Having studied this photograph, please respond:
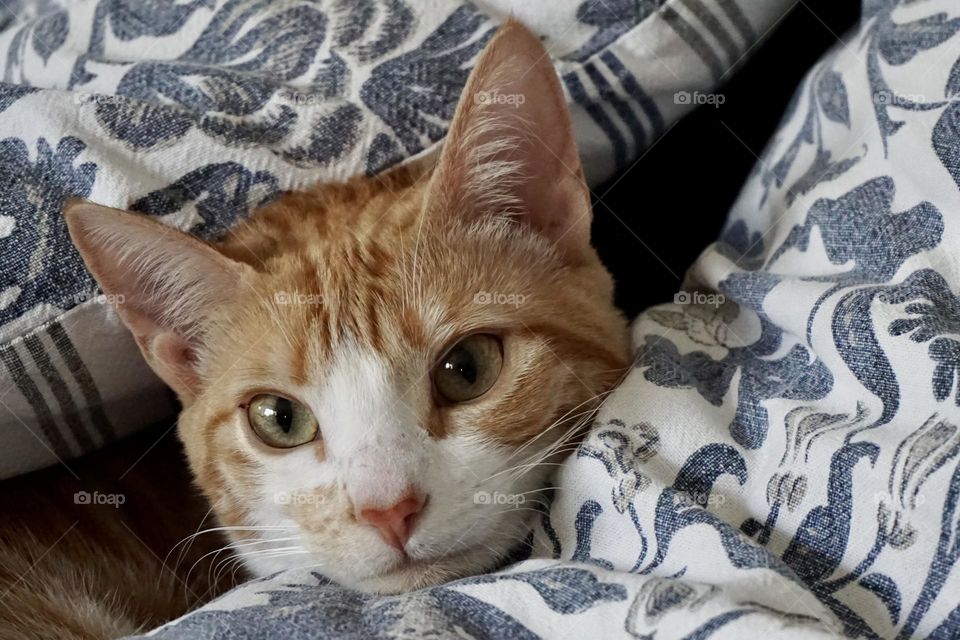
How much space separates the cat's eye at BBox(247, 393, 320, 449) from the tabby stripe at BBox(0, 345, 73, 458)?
1.21 ft

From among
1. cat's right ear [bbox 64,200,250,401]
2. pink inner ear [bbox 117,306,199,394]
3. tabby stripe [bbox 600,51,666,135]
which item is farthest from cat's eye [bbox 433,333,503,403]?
tabby stripe [bbox 600,51,666,135]

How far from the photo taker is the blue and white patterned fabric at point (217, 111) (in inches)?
49.8

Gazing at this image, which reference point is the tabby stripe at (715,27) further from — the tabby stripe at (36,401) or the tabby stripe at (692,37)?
the tabby stripe at (36,401)

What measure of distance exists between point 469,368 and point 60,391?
0.66m

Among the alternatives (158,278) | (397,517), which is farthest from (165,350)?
(397,517)

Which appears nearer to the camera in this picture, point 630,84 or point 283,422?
point 283,422

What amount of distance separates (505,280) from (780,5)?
0.72m

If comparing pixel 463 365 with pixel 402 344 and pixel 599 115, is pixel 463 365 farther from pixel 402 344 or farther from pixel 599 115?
pixel 599 115

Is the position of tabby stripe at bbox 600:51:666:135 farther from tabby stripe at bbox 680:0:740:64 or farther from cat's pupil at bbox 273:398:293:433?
cat's pupil at bbox 273:398:293:433

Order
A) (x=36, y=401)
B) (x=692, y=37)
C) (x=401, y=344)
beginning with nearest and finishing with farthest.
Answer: (x=401, y=344), (x=36, y=401), (x=692, y=37)

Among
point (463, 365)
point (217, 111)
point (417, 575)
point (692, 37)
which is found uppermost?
point (692, 37)

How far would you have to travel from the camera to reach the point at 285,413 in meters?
1.16

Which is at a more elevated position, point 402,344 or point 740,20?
point 740,20

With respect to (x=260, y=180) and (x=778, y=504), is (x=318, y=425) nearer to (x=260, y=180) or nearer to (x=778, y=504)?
(x=260, y=180)
